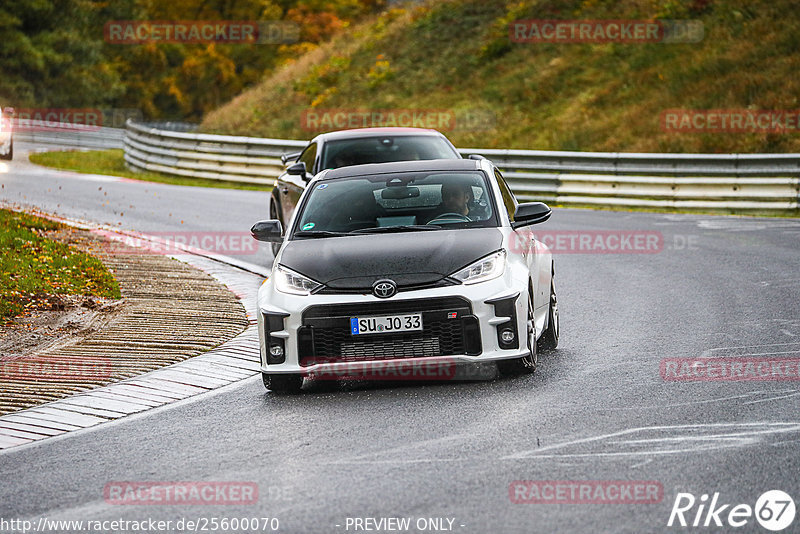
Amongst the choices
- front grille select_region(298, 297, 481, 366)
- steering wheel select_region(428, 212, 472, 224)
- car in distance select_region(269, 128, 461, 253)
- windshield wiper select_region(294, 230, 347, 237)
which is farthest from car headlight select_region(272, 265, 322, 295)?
car in distance select_region(269, 128, 461, 253)

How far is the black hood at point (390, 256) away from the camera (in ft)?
27.3

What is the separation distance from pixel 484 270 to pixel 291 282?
136 centimetres

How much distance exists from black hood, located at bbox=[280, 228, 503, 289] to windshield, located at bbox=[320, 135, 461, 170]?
6323mm

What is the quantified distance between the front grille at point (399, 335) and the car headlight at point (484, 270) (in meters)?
0.22

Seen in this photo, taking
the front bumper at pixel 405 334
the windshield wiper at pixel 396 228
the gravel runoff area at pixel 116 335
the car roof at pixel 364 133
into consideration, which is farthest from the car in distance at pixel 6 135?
the front bumper at pixel 405 334

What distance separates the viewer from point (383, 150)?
50.9ft

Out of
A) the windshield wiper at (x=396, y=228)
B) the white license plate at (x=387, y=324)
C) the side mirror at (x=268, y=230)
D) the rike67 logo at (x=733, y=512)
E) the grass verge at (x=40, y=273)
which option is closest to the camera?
the rike67 logo at (x=733, y=512)

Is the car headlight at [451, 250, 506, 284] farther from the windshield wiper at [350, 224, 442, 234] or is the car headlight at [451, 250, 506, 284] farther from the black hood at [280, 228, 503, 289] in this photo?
the windshield wiper at [350, 224, 442, 234]

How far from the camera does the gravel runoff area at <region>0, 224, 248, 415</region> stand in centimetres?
907

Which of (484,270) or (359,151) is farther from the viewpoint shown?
(359,151)

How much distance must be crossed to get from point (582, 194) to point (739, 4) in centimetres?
1576

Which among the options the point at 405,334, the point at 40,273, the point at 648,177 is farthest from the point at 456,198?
the point at 648,177

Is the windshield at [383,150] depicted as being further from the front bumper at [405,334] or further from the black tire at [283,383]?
the front bumper at [405,334]

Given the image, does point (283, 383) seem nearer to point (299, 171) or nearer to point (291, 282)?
point (291, 282)
